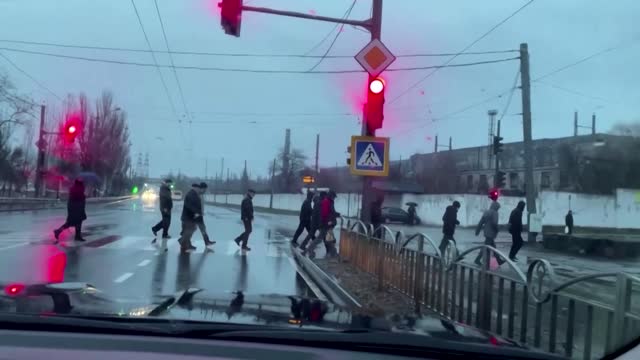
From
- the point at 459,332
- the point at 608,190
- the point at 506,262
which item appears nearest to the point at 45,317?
the point at 459,332

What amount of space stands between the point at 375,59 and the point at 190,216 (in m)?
6.95

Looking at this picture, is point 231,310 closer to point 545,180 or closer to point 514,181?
point 545,180

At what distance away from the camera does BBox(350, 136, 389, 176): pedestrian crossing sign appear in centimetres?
1246

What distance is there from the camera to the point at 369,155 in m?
12.5

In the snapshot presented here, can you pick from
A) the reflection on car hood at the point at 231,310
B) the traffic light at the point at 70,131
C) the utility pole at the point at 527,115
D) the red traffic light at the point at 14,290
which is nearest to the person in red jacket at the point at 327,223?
the utility pole at the point at 527,115

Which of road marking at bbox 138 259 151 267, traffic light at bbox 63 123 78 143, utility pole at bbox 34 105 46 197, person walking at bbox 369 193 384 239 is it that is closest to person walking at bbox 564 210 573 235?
person walking at bbox 369 193 384 239

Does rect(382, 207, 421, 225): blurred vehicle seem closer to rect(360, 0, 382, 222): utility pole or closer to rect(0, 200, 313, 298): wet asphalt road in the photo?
rect(0, 200, 313, 298): wet asphalt road

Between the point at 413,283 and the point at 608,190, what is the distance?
25.3 feet

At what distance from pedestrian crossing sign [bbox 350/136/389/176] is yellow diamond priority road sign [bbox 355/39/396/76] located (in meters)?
1.28

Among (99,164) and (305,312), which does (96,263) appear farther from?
(99,164)

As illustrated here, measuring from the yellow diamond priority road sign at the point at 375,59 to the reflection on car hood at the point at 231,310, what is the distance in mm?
8159

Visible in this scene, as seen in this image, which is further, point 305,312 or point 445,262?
point 445,262

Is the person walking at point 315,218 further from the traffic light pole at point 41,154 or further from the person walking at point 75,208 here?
the traffic light pole at point 41,154

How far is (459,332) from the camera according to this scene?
3426mm
